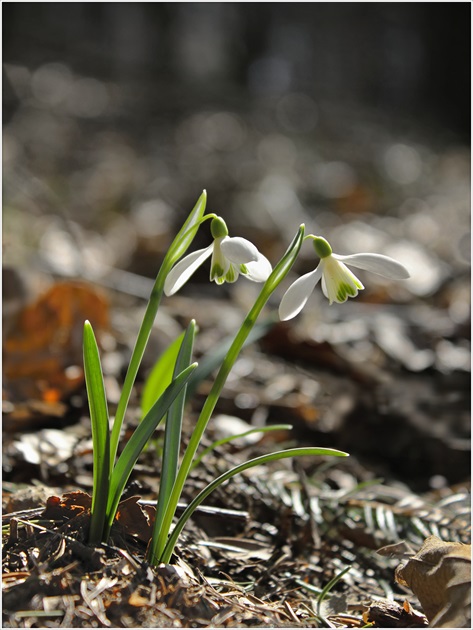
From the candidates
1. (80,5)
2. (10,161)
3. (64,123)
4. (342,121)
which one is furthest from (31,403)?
(80,5)

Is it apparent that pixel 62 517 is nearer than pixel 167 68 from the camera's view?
Yes

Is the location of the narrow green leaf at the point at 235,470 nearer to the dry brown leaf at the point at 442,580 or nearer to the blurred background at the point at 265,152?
the dry brown leaf at the point at 442,580

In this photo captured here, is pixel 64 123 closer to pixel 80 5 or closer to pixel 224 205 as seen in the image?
pixel 224 205

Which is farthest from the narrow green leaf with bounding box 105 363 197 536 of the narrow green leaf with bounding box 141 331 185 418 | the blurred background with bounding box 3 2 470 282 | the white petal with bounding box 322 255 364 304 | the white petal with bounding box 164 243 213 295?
the blurred background with bounding box 3 2 470 282

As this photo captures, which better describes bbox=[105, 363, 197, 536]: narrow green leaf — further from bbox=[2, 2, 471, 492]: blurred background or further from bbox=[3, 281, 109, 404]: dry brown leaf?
bbox=[2, 2, 471, 492]: blurred background

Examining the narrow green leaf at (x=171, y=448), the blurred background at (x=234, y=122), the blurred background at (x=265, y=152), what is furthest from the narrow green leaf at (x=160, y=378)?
the blurred background at (x=234, y=122)
